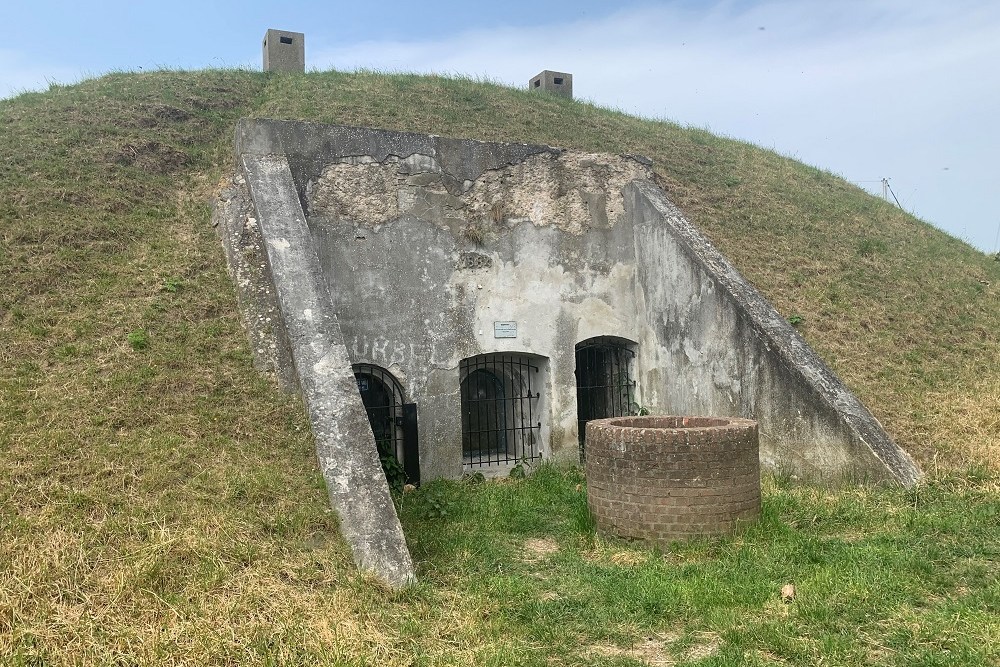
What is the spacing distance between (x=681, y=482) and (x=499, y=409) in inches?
200

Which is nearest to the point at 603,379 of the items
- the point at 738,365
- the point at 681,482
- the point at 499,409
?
the point at 499,409

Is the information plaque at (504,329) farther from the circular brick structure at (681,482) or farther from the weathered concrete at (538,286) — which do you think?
the circular brick structure at (681,482)

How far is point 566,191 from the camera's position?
34.6ft

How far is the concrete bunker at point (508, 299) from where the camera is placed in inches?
302

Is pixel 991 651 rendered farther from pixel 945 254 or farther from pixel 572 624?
pixel 945 254

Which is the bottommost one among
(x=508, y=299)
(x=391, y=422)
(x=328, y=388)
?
(x=391, y=422)

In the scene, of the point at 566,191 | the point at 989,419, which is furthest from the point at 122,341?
the point at 989,419

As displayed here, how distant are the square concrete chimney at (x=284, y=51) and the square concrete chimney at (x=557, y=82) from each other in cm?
593

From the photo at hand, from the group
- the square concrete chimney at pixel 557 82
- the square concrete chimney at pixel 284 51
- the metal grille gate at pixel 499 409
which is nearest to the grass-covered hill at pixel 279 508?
the metal grille gate at pixel 499 409

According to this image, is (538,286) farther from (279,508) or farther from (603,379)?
(279,508)

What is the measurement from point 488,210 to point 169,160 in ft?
14.5

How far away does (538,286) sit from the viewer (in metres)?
10.1

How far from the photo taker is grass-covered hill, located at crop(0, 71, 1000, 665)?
4160 millimetres

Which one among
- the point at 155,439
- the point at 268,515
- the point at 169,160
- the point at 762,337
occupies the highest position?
the point at 169,160
